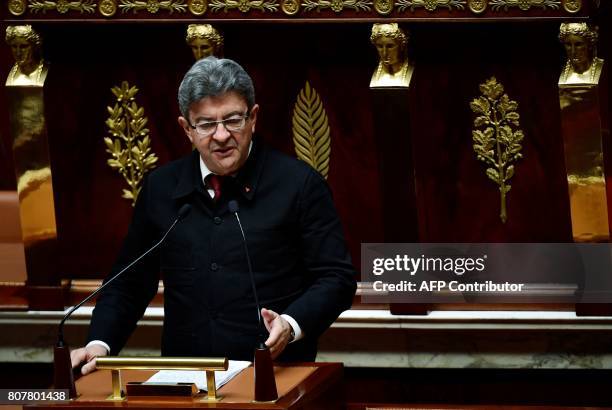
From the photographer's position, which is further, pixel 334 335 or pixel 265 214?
pixel 334 335

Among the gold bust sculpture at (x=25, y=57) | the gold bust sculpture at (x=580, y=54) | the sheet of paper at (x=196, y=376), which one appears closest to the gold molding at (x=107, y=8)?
the gold bust sculpture at (x=25, y=57)

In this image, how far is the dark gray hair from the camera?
246 cm

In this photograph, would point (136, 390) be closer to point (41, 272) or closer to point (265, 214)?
point (265, 214)

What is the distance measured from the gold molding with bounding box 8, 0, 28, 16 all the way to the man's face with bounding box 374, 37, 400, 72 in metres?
0.89

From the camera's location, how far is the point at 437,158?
3.50 metres

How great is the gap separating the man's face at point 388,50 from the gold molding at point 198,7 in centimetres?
44

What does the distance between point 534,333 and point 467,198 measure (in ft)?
1.25

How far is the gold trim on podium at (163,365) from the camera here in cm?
213

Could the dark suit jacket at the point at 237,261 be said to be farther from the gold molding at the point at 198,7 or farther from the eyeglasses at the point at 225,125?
the gold molding at the point at 198,7

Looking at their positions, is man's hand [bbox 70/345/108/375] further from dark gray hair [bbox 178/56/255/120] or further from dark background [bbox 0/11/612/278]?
dark background [bbox 0/11/612/278]

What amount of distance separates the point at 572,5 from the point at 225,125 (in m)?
1.12

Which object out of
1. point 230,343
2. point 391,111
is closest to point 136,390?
point 230,343

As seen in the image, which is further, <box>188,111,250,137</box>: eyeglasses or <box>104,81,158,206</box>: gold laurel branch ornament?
<box>104,81,158,206</box>: gold laurel branch ornament

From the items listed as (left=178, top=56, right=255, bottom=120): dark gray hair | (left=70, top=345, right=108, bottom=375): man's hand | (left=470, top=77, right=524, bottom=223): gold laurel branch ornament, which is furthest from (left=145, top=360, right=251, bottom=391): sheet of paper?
(left=470, top=77, right=524, bottom=223): gold laurel branch ornament
